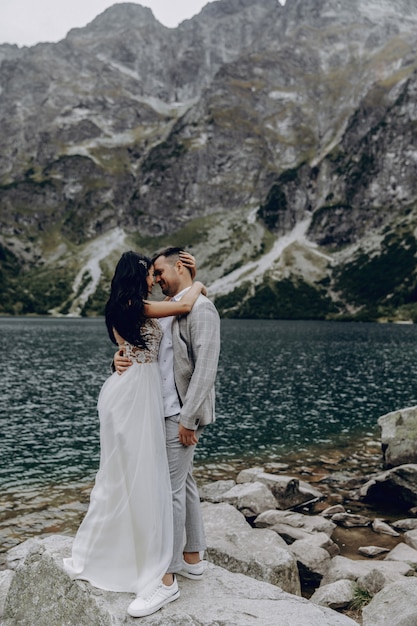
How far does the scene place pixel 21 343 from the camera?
9862cm

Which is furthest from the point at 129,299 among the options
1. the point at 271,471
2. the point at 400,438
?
the point at 400,438

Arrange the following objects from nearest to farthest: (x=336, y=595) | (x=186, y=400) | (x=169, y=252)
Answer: (x=186, y=400), (x=169, y=252), (x=336, y=595)

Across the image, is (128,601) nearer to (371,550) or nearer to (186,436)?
(186,436)

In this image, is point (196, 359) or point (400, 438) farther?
point (400, 438)

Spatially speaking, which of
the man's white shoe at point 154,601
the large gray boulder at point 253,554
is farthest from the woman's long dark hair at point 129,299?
the large gray boulder at point 253,554

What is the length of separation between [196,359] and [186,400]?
0.60m

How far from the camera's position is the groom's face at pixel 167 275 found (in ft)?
26.0

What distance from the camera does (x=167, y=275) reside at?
790 centimetres

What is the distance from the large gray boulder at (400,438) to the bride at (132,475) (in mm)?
21040

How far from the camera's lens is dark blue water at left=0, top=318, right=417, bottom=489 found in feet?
95.8

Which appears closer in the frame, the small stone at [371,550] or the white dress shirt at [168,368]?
the white dress shirt at [168,368]

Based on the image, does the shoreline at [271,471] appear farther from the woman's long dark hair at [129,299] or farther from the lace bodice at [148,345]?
the woman's long dark hair at [129,299]

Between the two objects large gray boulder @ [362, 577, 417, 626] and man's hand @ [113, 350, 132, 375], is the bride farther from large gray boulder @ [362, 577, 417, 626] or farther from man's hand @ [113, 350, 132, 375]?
large gray boulder @ [362, 577, 417, 626]

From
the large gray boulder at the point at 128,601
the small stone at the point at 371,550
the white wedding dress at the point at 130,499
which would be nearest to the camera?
the large gray boulder at the point at 128,601
